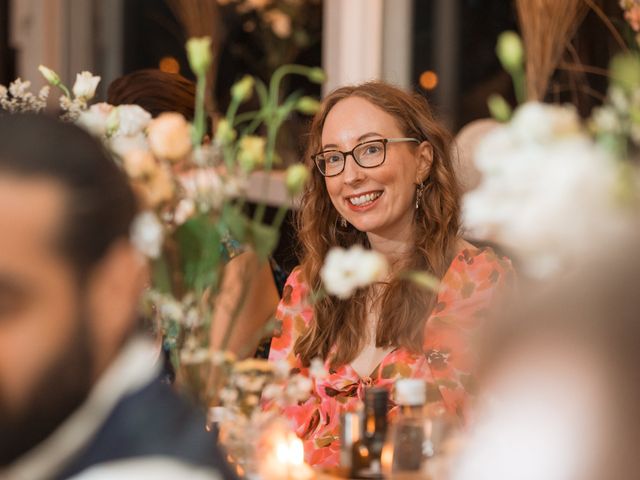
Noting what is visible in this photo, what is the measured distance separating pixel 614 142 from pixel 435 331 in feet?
3.37

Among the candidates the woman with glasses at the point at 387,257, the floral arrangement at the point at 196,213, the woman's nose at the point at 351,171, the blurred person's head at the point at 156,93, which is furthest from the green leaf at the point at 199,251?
the blurred person's head at the point at 156,93

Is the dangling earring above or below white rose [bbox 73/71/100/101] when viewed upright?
below

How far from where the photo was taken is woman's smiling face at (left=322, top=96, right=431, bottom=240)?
2230 millimetres

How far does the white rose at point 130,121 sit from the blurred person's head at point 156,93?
3.95 ft

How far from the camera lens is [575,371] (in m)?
0.81

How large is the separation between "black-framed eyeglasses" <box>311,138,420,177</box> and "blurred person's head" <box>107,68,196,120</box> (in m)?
0.64

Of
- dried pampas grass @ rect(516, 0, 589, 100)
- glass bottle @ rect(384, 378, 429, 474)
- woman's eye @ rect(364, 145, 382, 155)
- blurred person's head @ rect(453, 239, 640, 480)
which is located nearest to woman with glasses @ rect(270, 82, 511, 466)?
woman's eye @ rect(364, 145, 382, 155)

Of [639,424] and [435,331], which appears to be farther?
[435,331]

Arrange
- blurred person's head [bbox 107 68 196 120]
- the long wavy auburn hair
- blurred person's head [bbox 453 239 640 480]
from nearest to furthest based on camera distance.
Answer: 1. blurred person's head [bbox 453 239 640 480]
2. the long wavy auburn hair
3. blurred person's head [bbox 107 68 196 120]

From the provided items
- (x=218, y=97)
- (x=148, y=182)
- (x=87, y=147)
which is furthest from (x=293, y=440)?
(x=218, y=97)

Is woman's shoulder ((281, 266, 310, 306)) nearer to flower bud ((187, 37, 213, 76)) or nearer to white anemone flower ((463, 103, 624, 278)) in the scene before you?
flower bud ((187, 37, 213, 76))

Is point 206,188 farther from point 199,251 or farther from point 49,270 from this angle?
point 49,270

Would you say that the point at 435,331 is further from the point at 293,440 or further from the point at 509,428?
the point at 509,428

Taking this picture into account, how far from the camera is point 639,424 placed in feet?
2.58
